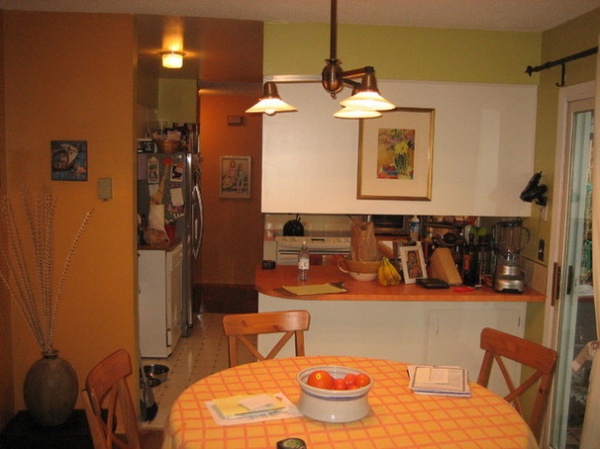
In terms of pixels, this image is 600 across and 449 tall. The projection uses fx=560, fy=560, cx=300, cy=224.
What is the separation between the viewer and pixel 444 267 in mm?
3539

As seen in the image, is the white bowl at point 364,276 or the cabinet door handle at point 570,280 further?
the white bowl at point 364,276

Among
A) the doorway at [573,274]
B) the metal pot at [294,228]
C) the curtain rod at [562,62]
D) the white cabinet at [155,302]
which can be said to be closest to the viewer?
the curtain rod at [562,62]

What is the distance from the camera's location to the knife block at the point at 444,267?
3.49 m

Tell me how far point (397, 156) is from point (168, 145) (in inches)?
90.7

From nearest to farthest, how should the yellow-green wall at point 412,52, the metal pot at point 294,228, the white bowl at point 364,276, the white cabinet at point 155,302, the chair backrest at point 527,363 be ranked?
the chair backrest at point 527,363, the yellow-green wall at point 412,52, the white bowl at point 364,276, the white cabinet at point 155,302, the metal pot at point 294,228

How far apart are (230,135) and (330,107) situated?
3.73m

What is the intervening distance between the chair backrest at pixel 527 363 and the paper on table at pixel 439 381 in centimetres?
29

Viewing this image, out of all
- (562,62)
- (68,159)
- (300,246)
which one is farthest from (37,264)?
(562,62)

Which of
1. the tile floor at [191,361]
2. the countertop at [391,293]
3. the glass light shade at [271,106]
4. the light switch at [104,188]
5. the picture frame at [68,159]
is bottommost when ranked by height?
the tile floor at [191,361]

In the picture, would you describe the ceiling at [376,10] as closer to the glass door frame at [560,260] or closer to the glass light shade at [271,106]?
the glass door frame at [560,260]

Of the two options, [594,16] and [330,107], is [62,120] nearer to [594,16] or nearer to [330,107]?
[330,107]

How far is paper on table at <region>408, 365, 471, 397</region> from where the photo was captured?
210cm

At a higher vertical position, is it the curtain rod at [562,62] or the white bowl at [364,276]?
the curtain rod at [562,62]

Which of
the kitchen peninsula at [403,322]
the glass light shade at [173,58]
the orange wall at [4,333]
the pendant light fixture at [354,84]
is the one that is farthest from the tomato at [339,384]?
the glass light shade at [173,58]
